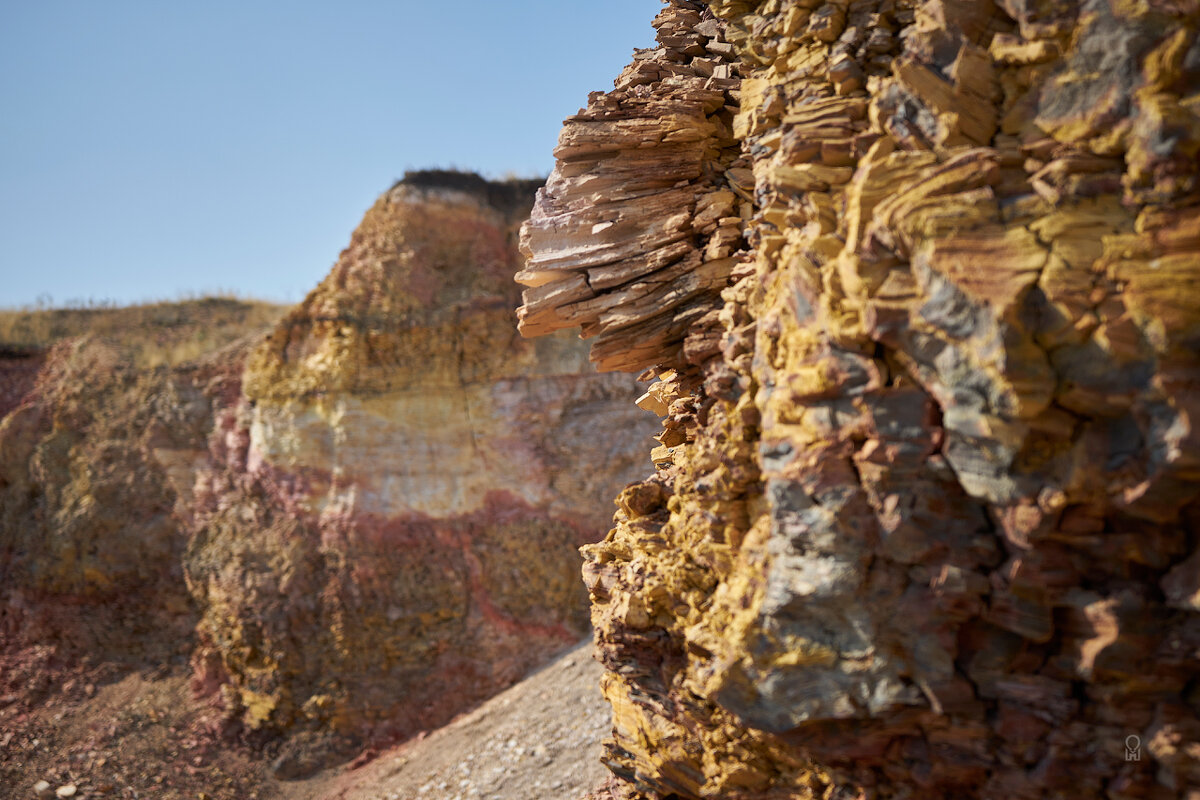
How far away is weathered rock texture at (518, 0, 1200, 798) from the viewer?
13.0 ft

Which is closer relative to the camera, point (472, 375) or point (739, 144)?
point (739, 144)

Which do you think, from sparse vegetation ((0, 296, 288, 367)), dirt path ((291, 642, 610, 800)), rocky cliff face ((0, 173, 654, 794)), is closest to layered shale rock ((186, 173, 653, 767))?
rocky cliff face ((0, 173, 654, 794))

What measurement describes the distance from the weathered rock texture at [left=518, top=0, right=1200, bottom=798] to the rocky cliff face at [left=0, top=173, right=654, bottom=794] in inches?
405

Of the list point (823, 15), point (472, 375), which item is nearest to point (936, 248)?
point (823, 15)

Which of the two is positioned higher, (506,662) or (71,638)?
(71,638)

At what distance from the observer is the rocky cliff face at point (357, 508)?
15.4 meters

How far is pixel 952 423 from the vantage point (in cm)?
423

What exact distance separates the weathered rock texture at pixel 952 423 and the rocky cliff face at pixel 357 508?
10.3 metres

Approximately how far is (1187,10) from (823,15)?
74.8 inches

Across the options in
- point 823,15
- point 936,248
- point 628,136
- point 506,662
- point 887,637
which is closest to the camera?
point 936,248

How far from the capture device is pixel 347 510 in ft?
51.8

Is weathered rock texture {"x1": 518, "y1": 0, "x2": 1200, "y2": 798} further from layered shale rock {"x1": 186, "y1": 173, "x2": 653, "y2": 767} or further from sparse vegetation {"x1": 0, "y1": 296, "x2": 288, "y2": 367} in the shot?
sparse vegetation {"x1": 0, "y1": 296, "x2": 288, "y2": 367}

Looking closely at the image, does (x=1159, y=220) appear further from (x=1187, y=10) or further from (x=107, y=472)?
(x=107, y=472)

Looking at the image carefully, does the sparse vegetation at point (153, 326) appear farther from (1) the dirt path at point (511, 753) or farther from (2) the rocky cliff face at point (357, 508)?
(1) the dirt path at point (511, 753)
